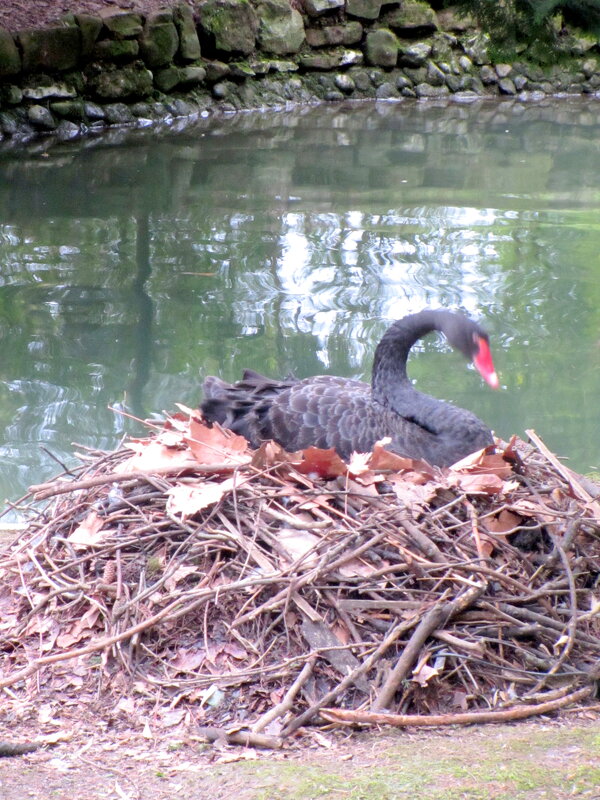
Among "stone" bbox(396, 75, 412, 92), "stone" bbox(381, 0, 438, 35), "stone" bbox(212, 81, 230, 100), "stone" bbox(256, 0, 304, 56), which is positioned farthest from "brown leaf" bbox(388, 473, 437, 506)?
"stone" bbox(381, 0, 438, 35)

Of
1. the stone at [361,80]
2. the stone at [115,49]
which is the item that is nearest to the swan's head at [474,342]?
the stone at [115,49]

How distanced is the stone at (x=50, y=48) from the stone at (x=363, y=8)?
5.40 m

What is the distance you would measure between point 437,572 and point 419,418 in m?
1.13

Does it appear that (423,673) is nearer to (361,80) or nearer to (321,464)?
(321,464)

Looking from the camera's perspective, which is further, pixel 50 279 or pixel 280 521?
pixel 50 279

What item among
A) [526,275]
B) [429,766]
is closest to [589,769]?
[429,766]

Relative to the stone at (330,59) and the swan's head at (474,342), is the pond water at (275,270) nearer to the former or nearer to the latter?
the swan's head at (474,342)

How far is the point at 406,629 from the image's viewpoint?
2.63m

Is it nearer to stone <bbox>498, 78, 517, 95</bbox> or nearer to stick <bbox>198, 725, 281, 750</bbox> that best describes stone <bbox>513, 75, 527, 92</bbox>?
stone <bbox>498, 78, 517, 95</bbox>

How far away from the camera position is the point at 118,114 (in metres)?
13.3

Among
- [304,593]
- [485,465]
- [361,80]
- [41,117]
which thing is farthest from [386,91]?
[304,593]

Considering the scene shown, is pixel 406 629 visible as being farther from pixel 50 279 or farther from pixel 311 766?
pixel 50 279

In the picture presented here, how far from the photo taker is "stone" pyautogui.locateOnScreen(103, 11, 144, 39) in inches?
524

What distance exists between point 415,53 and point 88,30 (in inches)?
241
